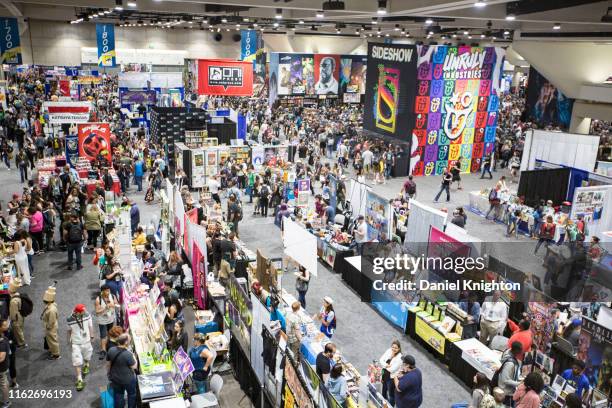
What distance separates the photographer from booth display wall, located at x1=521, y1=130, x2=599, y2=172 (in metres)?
18.5

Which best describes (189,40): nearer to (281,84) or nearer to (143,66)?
(143,66)

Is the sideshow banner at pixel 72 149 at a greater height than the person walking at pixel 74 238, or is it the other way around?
the sideshow banner at pixel 72 149

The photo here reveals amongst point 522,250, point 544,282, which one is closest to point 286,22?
point 522,250

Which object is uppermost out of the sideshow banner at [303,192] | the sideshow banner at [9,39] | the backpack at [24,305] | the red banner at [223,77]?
the sideshow banner at [9,39]

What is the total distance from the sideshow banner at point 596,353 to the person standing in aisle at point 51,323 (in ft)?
27.3

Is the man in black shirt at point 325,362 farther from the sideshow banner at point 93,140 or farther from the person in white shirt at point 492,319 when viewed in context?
the sideshow banner at point 93,140

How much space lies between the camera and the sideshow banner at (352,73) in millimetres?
37969

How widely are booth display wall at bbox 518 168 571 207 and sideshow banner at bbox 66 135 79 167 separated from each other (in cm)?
1595

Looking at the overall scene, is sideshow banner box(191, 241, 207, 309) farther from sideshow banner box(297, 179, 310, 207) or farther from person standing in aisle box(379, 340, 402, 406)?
sideshow banner box(297, 179, 310, 207)

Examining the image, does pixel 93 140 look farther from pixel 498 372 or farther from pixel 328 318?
pixel 498 372

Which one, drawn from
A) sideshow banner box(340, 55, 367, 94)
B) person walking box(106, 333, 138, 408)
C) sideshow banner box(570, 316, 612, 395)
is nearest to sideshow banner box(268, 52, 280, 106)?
sideshow banner box(340, 55, 367, 94)

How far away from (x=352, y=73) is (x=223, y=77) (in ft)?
65.4

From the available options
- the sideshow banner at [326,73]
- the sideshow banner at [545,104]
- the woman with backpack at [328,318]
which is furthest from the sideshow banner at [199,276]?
the sideshow banner at [545,104]

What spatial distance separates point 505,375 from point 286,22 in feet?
88.6
